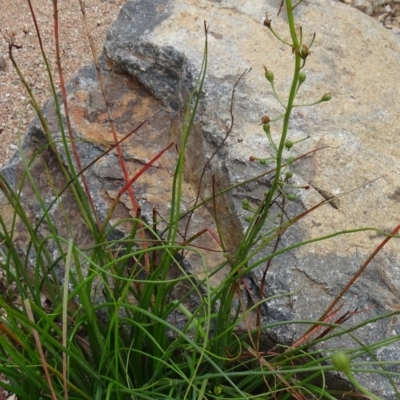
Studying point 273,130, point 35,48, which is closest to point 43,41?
point 35,48

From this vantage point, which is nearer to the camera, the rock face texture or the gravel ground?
the rock face texture

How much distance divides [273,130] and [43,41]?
132 centimetres

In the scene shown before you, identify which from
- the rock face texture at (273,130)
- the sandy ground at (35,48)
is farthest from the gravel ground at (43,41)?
the rock face texture at (273,130)

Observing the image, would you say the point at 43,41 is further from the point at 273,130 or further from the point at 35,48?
the point at 273,130

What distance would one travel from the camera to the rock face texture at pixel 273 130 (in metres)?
1.29

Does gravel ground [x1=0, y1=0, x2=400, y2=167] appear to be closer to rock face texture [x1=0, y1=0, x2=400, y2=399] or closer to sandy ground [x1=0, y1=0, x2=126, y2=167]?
sandy ground [x1=0, y1=0, x2=126, y2=167]

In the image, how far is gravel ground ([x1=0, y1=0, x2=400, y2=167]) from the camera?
2.30 m

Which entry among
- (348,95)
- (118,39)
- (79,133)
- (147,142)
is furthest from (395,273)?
(118,39)

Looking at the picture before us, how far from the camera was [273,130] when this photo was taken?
60.0 inches

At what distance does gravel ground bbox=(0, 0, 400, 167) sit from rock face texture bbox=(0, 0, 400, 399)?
25.9 inches

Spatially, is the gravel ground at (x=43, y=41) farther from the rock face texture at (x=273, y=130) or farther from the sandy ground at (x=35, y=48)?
the rock face texture at (x=273, y=130)

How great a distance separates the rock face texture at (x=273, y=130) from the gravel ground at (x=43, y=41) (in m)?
0.66

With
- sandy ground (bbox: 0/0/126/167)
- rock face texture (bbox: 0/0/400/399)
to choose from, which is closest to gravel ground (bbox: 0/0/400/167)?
sandy ground (bbox: 0/0/126/167)

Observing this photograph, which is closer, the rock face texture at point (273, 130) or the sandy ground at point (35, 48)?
the rock face texture at point (273, 130)
